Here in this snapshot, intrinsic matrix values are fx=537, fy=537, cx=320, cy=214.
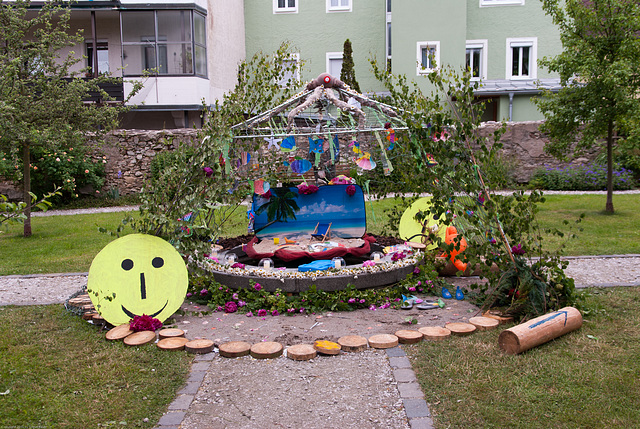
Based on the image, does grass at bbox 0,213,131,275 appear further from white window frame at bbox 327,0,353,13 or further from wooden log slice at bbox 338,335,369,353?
white window frame at bbox 327,0,353,13

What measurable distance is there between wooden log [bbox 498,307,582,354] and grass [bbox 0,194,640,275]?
11.1 feet

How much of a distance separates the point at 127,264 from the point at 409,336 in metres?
2.91

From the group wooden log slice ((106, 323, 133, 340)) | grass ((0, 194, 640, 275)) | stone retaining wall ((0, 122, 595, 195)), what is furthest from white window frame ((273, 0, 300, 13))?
wooden log slice ((106, 323, 133, 340))

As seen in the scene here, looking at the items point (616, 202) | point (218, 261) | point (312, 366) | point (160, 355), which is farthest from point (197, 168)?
point (616, 202)

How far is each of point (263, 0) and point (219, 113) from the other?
19.0m

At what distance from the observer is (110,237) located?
10688 millimetres

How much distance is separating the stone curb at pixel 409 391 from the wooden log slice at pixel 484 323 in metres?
0.92

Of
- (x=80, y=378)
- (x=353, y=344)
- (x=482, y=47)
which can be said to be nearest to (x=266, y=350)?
(x=353, y=344)

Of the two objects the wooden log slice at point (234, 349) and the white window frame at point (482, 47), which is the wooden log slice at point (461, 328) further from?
the white window frame at point (482, 47)

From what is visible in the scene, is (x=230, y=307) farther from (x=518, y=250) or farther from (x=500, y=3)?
(x=500, y=3)

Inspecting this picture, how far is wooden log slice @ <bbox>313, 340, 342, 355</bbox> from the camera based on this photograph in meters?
4.67

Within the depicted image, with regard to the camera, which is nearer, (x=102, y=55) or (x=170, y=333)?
(x=170, y=333)

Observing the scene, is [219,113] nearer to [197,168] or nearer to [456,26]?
[197,168]

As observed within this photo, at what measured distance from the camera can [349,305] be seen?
19.4ft
